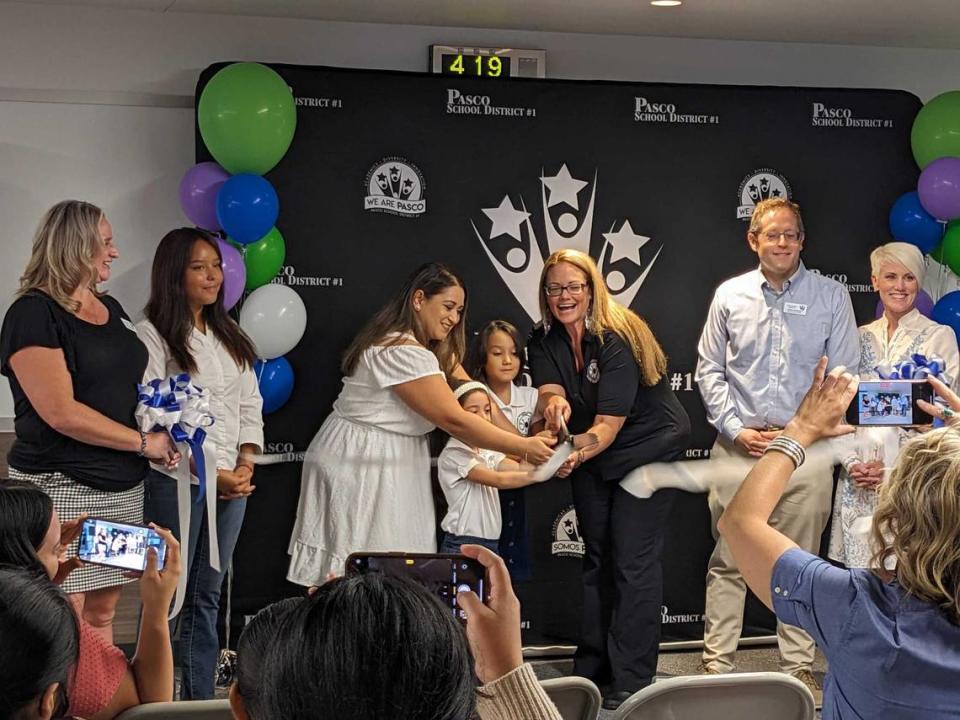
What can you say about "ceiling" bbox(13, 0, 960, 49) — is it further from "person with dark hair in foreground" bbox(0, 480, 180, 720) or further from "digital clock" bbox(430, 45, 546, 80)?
"person with dark hair in foreground" bbox(0, 480, 180, 720)

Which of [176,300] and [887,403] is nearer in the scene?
[887,403]

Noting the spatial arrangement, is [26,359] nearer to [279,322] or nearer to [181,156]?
[279,322]

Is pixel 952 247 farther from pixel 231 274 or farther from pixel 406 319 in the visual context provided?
pixel 231 274

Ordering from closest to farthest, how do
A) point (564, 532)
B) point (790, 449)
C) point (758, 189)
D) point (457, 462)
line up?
1. point (790, 449)
2. point (457, 462)
3. point (564, 532)
4. point (758, 189)

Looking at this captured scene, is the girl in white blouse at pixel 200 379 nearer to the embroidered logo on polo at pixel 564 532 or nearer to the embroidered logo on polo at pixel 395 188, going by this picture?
the embroidered logo on polo at pixel 395 188

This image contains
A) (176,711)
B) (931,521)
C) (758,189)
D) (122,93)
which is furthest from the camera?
(758,189)

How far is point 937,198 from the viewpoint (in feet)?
17.1

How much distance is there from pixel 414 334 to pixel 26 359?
1350 millimetres

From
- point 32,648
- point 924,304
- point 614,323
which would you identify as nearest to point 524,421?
point 614,323

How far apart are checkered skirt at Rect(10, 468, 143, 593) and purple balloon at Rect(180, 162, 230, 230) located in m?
1.38

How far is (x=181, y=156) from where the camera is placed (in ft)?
16.7

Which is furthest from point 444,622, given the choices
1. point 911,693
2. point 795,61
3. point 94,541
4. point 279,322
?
point 795,61

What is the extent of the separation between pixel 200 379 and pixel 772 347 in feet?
7.08

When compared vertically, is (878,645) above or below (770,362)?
below
